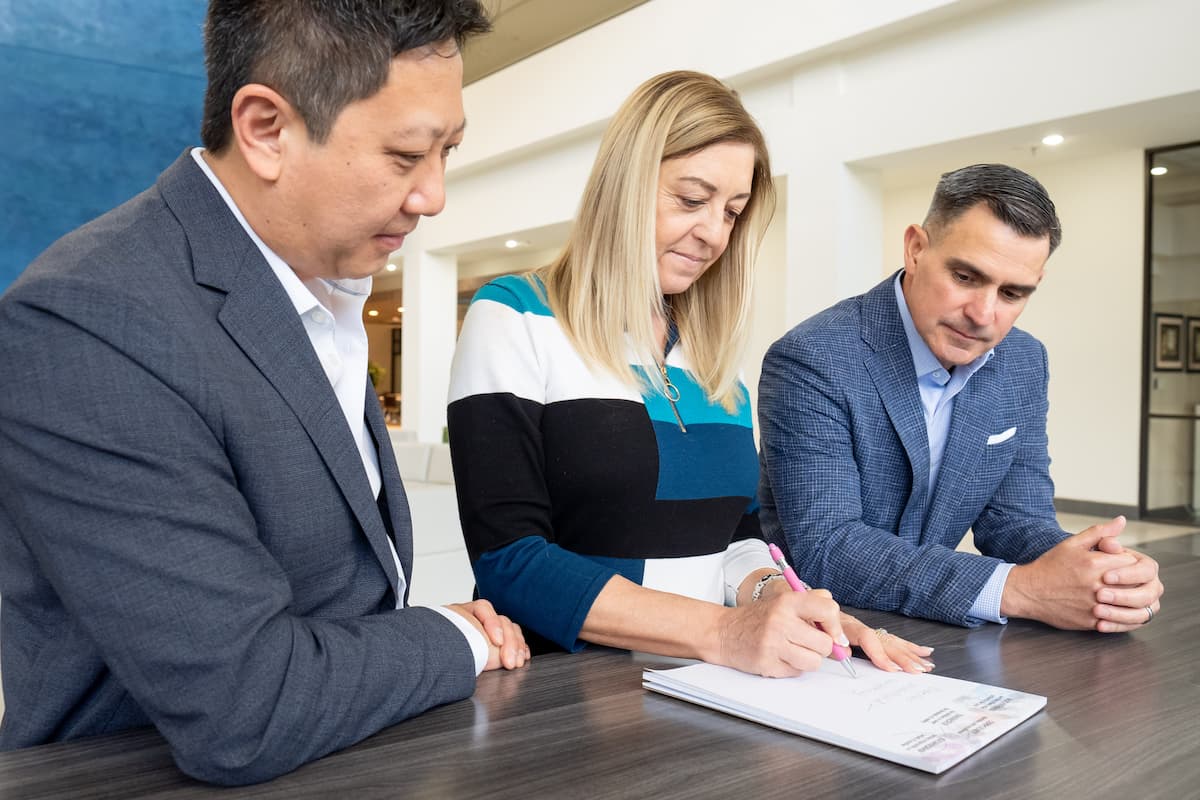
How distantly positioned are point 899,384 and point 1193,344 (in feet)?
23.3

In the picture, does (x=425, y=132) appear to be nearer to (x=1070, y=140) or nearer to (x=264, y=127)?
(x=264, y=127)

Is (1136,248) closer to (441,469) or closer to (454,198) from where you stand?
(441,469)

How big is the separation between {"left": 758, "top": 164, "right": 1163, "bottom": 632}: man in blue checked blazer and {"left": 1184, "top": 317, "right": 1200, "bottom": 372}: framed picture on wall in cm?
671

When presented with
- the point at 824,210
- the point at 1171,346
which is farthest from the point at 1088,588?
the point at 1171,346

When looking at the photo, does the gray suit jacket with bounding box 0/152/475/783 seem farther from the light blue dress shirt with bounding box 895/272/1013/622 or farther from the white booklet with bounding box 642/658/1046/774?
the light blue dress shirt with bounding box 895/272/1013/622

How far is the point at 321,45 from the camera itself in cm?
89

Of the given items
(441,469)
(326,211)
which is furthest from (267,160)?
(441,469)

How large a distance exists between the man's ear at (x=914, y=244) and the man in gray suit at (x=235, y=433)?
119 cm

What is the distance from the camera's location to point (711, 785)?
794mm

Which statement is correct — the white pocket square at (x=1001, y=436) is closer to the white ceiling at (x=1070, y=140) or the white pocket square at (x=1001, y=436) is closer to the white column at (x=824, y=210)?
the white ceiling at (x=1070, y=140)

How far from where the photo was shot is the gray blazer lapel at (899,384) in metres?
1.86

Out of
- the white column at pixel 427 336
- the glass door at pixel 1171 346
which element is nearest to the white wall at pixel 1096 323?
the glass door at pixel 1171 346

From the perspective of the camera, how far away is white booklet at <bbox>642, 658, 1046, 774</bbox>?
2.91ft

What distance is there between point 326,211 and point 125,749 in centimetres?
52
